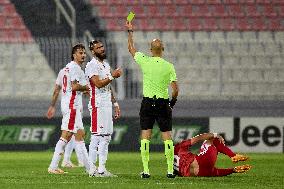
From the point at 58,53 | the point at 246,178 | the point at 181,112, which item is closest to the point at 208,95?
the point at 181,112

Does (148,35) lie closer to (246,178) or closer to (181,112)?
(181,112)

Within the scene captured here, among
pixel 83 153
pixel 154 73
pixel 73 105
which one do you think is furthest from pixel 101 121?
pixel 73 105

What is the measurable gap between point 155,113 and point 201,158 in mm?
995

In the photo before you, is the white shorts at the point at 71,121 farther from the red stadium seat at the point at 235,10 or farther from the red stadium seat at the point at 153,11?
the red stadium seat at the point at 235,10

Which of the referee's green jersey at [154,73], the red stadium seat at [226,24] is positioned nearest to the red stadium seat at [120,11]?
the red stadium seat at [226,24]

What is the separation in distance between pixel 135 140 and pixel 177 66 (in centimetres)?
252

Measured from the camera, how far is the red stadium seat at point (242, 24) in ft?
94.0

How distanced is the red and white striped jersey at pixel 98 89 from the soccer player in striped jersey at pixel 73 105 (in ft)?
3.37

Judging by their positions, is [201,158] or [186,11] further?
[186,11]

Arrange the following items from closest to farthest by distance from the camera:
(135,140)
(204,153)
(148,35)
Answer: (204,153)
(135,140)
(148,35)

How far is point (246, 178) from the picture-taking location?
580 inches

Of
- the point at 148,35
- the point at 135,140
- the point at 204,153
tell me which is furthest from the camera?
the point at 148,35

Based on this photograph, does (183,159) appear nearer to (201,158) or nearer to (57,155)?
(201,158)

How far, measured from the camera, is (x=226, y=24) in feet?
94.6
